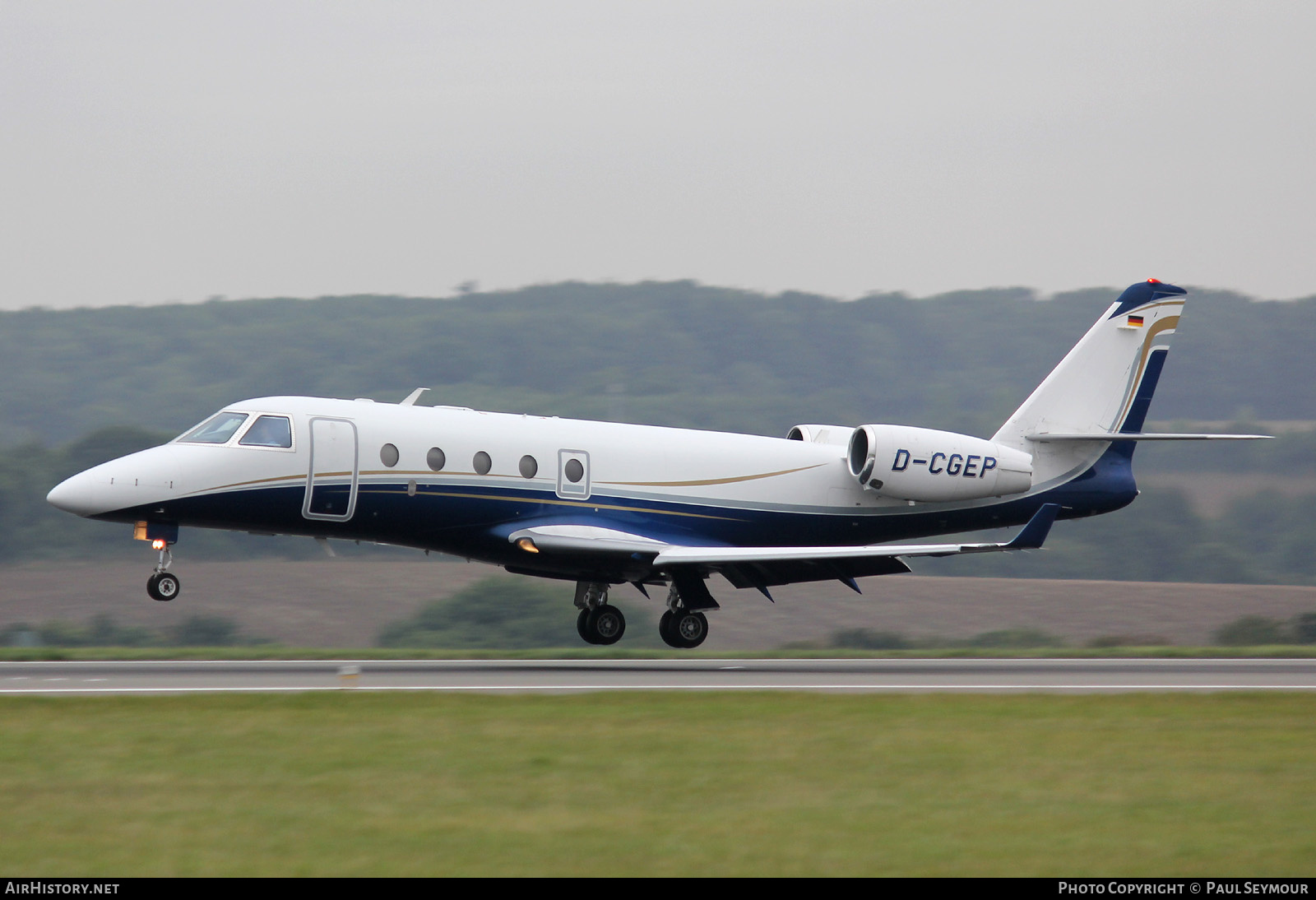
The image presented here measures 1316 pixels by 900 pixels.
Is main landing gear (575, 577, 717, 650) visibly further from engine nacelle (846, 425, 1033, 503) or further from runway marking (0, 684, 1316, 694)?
runway marking (0, 684, 1316, 694)

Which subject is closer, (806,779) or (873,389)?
(806,779)

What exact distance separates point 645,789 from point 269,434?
11.4 meters

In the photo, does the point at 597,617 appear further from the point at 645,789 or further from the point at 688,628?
the point at 645,789

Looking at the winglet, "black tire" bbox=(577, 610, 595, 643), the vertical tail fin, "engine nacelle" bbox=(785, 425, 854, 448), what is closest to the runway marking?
the winglet

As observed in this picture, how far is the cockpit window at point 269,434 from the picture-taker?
19.3 metres

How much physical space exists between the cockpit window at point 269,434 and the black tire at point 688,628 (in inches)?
266

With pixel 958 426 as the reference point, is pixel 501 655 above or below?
below

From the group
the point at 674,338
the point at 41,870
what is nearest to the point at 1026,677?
the point at 41,870

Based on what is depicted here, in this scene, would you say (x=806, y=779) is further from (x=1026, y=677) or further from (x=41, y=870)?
(x=1026, y=677)

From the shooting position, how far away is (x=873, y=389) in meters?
108

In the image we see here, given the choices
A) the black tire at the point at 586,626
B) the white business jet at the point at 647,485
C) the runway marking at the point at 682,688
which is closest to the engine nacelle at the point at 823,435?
the white business jet at the point at 647,485

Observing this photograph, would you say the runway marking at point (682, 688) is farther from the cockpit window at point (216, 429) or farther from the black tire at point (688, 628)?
the black tire at point (688, 628)

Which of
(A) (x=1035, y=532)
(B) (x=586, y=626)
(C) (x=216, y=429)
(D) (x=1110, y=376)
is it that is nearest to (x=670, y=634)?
(B) (x=586, y=626)
